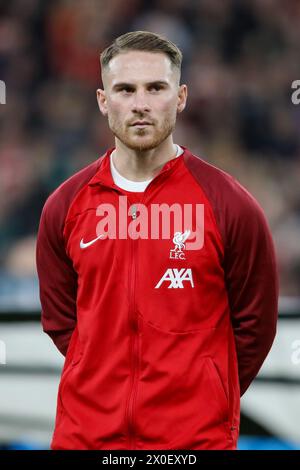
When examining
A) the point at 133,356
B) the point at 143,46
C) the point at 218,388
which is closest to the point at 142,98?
the point at 143,46

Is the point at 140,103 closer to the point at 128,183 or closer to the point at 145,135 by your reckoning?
the point at 145,135

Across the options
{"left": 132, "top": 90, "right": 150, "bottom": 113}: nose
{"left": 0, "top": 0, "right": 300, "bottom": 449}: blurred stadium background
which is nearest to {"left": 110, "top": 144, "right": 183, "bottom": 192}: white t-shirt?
{"left": 132, "top": 90, "right": 150, "bottom": 113}: nose

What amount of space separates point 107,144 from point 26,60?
3.64 feet

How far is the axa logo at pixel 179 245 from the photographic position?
3209 mm

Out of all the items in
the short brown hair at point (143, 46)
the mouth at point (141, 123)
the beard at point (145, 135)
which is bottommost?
the beard at point (145, 135)

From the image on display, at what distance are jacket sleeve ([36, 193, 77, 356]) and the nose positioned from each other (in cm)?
44

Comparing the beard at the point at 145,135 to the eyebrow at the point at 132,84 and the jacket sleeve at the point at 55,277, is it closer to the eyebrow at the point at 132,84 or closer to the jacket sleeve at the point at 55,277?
the eyebrow at the point at 132,84

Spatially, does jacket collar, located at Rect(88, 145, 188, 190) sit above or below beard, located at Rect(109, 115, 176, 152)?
below

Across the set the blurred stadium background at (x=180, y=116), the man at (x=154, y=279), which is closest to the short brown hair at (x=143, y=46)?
the man at (x=154, y=279)

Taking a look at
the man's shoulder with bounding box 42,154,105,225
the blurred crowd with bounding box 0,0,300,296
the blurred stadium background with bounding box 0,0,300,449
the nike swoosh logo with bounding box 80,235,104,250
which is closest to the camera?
the nike swoosh logo with bounding box 80,235,104,250

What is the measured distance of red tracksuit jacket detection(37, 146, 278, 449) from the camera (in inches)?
124

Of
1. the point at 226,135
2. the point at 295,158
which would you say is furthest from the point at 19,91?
the point at 295,158

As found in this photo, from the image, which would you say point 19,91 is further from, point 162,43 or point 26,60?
point 162,43

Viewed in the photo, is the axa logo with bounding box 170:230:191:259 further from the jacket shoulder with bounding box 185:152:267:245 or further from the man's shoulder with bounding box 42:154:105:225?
the man's shoulder with bounding box 42:154:105:225
